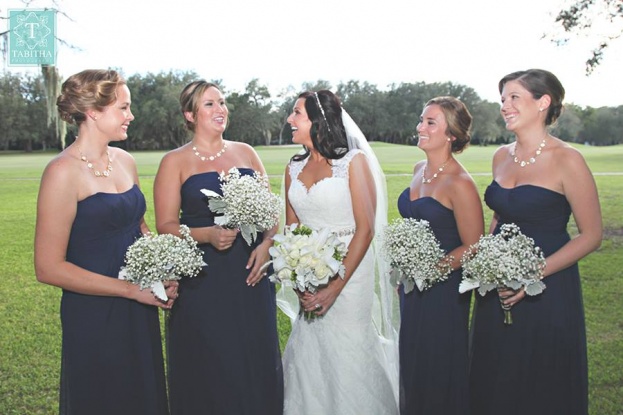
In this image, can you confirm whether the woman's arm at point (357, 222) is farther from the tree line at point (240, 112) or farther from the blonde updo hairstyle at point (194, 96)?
the tree line at point (240, 112)

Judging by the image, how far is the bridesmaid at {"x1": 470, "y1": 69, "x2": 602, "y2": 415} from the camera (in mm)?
4102

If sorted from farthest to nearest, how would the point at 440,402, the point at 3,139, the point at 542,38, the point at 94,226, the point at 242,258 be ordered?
the point at 3,139
the point at 542,38
the point at 242,258
the point at 440,402
the point at 94,226

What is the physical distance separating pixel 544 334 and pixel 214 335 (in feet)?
8.56

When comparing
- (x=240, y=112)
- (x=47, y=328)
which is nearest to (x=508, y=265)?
(x=47, y=328)

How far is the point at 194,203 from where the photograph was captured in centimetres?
483

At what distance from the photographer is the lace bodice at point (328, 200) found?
4.79 meters

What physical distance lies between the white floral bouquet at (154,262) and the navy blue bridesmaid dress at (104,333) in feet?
0.64

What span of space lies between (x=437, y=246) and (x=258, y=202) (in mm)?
1405

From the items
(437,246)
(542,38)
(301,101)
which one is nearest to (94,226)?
(301,101)

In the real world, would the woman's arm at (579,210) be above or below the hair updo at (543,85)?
below

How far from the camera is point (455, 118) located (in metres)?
4.72

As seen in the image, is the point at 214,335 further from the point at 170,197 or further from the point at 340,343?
the point at 170,197

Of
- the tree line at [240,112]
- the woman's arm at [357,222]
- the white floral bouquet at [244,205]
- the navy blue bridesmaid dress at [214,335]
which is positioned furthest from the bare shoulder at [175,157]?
the tree line at [240,112]

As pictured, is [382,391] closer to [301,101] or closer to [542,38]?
[301,101]
